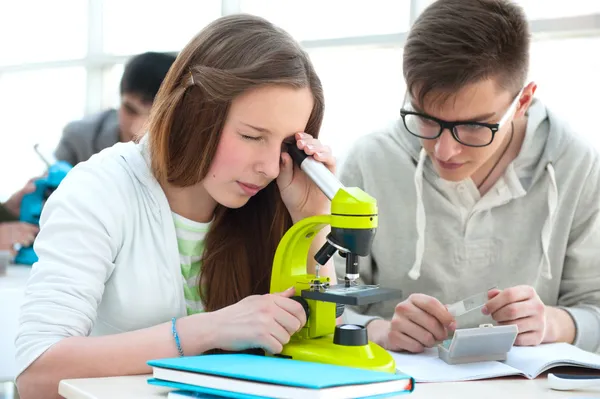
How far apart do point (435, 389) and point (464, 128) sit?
0.72 m

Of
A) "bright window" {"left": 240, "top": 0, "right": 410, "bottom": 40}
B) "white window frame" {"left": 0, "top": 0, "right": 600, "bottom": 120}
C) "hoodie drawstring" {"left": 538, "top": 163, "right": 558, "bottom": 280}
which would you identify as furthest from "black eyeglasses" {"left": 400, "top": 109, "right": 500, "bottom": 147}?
"bright window" {"left": 240, "top": 0, "right": 410, "bottom": 40}

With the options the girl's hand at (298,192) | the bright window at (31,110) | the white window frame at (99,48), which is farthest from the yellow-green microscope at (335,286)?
the bright window at (31,110)

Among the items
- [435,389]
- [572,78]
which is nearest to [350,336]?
[435,389]

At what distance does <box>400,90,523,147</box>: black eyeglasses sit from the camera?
1.77 meters

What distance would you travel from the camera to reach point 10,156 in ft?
15.1

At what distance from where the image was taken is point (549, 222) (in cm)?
197

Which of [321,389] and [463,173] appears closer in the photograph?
[321,389]

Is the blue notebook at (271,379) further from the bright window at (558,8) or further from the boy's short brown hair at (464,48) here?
the bright window at (558,8)

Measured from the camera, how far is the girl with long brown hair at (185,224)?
130 cm

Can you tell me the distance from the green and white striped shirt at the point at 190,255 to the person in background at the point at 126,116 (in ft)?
5.32

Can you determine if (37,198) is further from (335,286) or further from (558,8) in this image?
(335,286)

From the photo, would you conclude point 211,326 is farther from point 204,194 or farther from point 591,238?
point 591,238

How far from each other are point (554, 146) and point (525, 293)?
58 centimetres

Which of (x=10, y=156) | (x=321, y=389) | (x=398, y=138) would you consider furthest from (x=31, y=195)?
(x=321, y=389)
